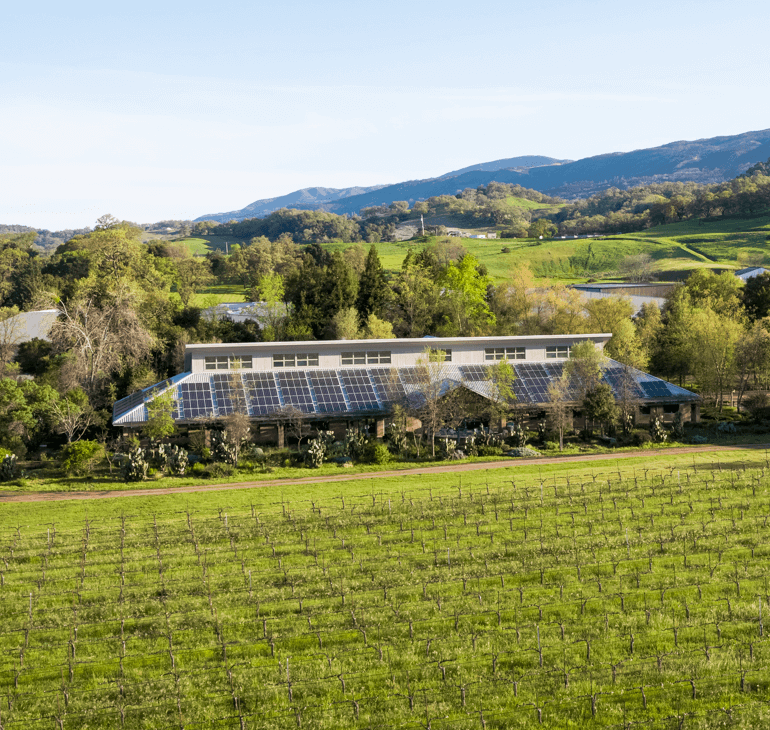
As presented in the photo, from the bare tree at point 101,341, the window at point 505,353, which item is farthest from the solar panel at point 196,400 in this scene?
the window at point 505,353

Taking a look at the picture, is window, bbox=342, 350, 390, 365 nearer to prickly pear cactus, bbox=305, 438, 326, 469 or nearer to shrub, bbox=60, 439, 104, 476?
prickly pear cactus, bbox=305, 438, 326, 469

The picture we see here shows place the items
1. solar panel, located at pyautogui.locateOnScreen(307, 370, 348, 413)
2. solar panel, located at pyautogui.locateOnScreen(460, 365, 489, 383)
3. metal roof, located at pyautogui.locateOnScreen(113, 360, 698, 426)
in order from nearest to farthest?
metal roof, located at pyautogui.locateOnScreen(113, 360, 698, 426)
solar panel, located at pyautogui.locateOnScreen(307, 370, 348, 413)
solar panel, located at pyautogui.locateOnScreen(460, 365, 489, 383)

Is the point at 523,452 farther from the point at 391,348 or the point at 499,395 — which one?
the point at 391,348

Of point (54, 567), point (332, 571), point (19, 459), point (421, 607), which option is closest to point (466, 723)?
point (421, 607)

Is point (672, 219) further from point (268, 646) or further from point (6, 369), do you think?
point (268, 646)

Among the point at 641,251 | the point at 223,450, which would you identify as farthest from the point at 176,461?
the point at 641,251

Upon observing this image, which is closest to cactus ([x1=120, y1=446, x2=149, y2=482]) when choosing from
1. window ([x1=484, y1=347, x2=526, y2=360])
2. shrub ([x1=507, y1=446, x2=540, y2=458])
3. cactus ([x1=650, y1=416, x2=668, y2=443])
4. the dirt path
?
the dirt path
